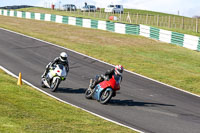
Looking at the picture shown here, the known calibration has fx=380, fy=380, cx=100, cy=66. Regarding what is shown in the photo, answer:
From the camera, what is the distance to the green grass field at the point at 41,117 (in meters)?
9.41

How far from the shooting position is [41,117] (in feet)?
35.3

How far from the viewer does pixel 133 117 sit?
13117mm

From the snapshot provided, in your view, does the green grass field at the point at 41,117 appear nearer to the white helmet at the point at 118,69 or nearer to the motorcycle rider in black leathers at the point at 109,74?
the motorcycle rider in black leathers at the point at 109,74

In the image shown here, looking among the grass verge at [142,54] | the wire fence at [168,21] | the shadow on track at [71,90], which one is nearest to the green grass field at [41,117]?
the shadow on track at [71,90]

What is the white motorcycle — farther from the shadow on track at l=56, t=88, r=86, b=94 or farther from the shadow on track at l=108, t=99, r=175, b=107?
the shadow on track at l=108, t=99, r=175, b=107

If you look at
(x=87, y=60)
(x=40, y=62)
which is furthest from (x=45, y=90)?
(x=87, y=60)

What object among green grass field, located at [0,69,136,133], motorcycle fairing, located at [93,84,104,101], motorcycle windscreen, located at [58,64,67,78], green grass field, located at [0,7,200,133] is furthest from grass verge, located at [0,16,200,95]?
green grass field, located at [0,69,136,133]

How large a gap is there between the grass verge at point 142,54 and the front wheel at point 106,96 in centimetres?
584

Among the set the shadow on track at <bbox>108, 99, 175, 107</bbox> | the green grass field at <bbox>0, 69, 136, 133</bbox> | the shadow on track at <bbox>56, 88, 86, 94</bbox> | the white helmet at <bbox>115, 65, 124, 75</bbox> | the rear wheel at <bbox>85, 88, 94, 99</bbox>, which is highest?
the white helmet at <bbox>115, 65, 124, 75</bbox>

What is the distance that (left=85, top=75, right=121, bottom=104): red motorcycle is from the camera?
1421 cm

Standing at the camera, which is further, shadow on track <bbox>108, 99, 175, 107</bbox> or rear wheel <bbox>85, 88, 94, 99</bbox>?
rear wheel <bbox>85, 88, 94, 99</bbox>

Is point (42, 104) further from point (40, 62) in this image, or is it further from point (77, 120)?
point (40, 62)

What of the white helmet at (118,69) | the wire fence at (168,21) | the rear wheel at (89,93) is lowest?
the rear wheel at (89,93)

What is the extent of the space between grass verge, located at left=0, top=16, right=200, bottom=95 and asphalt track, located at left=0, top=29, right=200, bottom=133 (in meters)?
1.60
